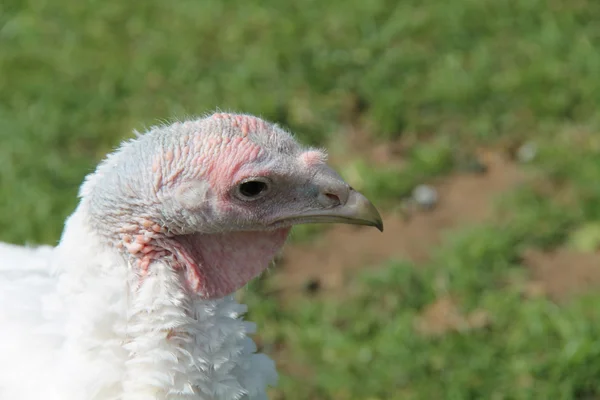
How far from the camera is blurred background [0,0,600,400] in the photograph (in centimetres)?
397

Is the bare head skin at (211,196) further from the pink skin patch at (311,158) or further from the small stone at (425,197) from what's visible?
the small stone at (425,197)

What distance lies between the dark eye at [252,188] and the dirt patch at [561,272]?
225 cm

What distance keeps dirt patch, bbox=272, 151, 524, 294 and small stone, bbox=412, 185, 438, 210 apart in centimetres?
3

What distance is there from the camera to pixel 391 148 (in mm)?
5109

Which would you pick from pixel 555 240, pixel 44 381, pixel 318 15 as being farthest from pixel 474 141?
pixel 44 381

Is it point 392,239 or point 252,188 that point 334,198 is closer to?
point 252,188

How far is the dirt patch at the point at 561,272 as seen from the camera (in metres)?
4.24

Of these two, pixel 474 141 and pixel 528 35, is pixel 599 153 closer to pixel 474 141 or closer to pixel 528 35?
pixel 474 141

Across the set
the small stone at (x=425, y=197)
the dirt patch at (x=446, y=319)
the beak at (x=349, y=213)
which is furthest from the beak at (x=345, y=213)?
the small stone at (x=425, y=197)

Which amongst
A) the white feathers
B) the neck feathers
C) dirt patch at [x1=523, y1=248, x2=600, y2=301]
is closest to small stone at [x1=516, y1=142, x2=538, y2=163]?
dirt patch at [x1=523, y1=248, x2=600, y2=301]

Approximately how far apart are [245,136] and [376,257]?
226cm

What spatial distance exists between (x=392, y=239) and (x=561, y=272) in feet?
Result: 2.85

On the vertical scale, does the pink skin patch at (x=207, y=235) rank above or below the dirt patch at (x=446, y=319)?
below

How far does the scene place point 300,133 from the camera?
16.9ft
